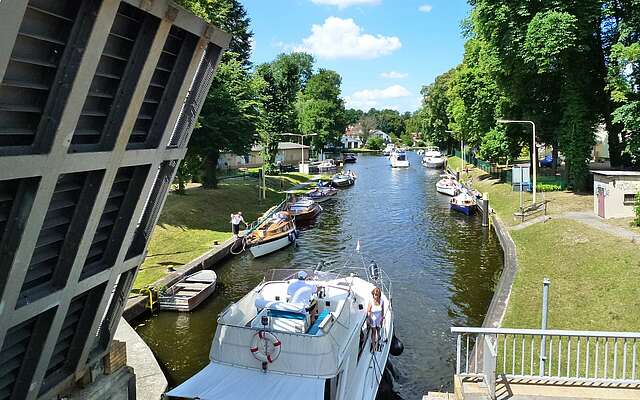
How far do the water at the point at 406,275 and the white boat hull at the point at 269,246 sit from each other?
0.32 m

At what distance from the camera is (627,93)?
28109 mm

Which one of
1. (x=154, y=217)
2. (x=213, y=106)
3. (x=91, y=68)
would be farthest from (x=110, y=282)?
(x=213, y=106)

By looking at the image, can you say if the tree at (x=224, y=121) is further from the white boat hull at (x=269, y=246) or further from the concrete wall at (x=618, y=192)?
the concrete wall at (x=618, y=192)

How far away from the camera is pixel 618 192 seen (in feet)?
81.9

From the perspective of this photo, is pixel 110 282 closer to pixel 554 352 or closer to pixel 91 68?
pixel 91 68

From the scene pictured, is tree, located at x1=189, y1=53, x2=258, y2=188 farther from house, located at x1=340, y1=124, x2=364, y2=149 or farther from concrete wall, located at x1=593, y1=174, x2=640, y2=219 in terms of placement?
house, located at x1=340, y1=124, x2=364, y2=149

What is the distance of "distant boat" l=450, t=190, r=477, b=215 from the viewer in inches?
1575

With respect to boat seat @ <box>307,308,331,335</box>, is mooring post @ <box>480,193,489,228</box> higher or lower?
higher

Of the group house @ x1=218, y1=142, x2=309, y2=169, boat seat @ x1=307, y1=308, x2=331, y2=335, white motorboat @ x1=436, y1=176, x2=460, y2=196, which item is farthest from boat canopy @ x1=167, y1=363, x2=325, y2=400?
house @ x1=218, y1=142, x2=309, y2=169

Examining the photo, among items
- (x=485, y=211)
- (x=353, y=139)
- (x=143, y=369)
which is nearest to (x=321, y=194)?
(x=485, y=211)

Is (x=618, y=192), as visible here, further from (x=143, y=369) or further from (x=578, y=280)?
(x=143, y=369)

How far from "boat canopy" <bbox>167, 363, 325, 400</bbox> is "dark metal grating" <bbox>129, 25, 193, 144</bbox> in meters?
4.68

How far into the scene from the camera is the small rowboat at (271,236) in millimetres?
27109

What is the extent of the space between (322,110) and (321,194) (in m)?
47.3
